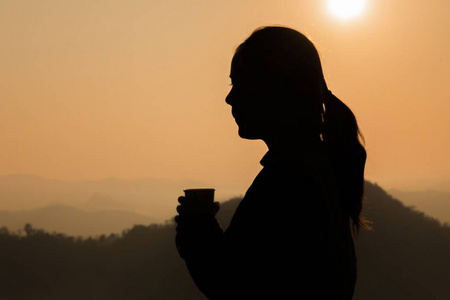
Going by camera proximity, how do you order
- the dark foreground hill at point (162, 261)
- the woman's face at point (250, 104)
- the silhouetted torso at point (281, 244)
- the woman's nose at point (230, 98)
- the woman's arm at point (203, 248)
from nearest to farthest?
the silhouetted torso at point (281, 244)
the woman's arm at point (203, 248)
the woman's face at point (250, 104)
the woman's nose at point (230, 98)
the dark foreground hill at point (162, 261)

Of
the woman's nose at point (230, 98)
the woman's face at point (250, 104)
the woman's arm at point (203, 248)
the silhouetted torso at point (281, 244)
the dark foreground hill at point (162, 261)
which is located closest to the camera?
the silhouetted torso at point (281, 244)

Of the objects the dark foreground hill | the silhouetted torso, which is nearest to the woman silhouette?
the silhouetted torso

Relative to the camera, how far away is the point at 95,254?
129750 millimetres

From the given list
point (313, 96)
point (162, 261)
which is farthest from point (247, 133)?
point (162, 261)

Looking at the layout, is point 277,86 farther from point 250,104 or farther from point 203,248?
point 203,248

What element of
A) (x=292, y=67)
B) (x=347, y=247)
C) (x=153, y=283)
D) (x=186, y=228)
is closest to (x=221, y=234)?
(x=186, y=228)

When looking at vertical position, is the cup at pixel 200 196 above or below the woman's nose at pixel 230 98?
below

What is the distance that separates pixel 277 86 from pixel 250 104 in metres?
0.17

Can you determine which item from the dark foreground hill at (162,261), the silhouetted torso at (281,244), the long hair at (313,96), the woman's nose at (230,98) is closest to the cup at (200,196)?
the silhouetted torso at (281,244)

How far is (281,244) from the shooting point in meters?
3.48

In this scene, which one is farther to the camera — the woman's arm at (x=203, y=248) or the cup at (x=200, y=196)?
the cup at (x=200, y=196)

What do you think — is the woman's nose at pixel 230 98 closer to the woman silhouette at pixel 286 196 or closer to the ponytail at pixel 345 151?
the woman silhouette at pixel 286 196

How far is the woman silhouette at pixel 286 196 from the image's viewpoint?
137 inches

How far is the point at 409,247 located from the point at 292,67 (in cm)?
13382
